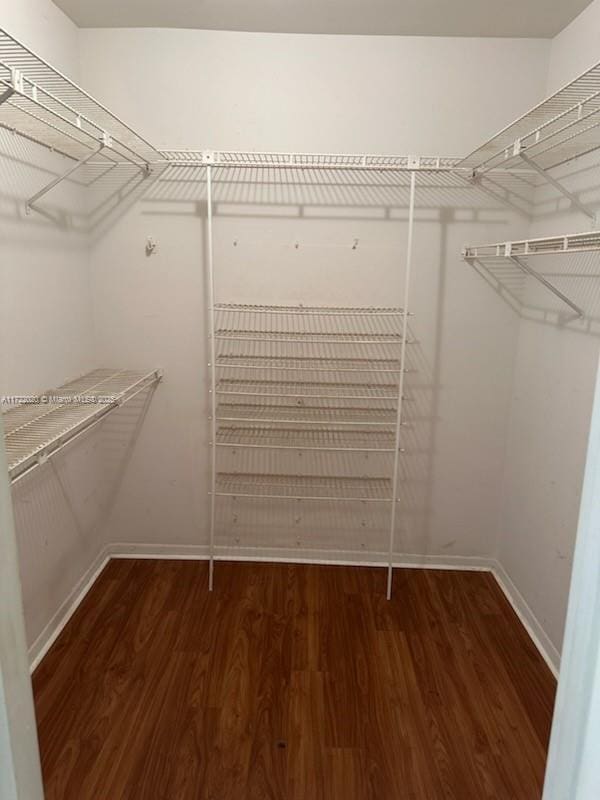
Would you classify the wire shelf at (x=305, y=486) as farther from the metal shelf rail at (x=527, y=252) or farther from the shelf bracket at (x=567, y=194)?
the shelf bracket at (x=567, y=194)

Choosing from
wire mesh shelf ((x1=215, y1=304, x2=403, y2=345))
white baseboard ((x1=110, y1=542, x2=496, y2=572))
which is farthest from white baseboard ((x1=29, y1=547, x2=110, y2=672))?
wire mesh shelf ((x1=215, y1=304, x2=403, y2=345))

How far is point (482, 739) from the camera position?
1.70 metres

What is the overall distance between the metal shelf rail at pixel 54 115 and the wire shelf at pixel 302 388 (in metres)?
1.05

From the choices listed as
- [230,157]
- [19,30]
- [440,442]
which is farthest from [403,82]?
[440,442]

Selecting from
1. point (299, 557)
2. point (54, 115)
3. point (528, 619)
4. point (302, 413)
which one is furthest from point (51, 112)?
point (528, 619)

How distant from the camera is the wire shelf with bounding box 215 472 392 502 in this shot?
259cm

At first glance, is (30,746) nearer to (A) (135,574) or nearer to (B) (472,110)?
(A) (135,574)

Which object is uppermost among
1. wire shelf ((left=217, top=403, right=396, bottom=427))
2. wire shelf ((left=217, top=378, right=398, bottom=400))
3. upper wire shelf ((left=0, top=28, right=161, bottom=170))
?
upper wire shelf ((left=0, top=28, right=161, bottom=170))

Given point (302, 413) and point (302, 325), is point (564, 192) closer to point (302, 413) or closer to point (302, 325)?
point (302, 325)

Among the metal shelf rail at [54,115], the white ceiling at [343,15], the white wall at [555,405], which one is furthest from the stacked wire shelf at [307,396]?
the white ceiling at [343,15]

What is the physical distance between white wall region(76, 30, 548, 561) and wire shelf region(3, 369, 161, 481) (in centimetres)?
20

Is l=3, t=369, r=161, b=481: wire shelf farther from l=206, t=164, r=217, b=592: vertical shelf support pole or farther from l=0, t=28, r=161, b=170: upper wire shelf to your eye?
l=0, t=28, r=161, b=170: upper wire shelf

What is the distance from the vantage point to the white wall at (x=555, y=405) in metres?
1.83

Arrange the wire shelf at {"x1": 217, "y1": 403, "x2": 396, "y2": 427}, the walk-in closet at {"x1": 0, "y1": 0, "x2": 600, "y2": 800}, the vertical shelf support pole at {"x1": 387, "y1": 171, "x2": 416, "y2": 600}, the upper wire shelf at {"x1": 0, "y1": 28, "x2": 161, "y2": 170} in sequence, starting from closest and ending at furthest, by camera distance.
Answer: the upper wire shelf at {"x1": 0, "y1": 28, "x2": 161, "y2": 170} → the walk-in closet at {"x1": 0, "y1": 0, "x2": 600, "y2": 800} → the vertical shelf support pole at {"x1": 387, "y1": 171, "x2": 416, "y2": 600} → the wire shelf at {"x1": 217, "y1": 403, "x2": 396, "y2": 427}
